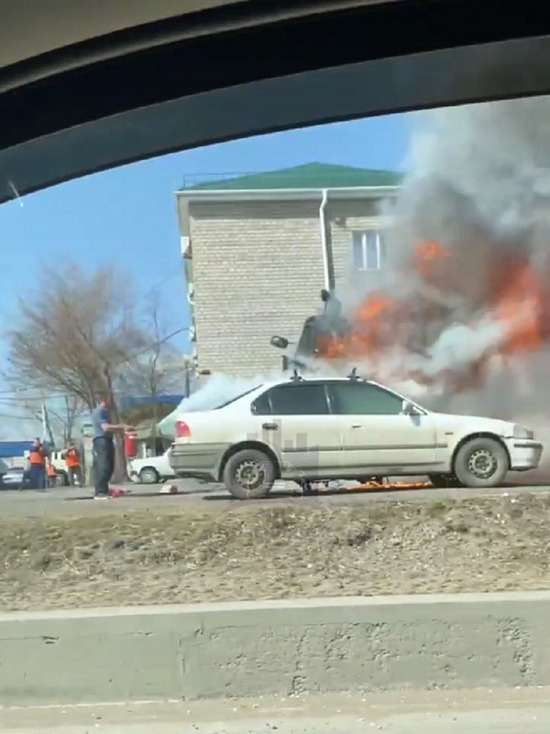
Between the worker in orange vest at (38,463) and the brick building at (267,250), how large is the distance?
145cm

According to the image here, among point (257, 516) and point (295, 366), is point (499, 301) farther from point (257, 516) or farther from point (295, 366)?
point (257, 516)

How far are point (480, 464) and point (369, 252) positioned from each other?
193 centimetres

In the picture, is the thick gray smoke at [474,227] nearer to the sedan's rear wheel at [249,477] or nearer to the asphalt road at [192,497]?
the asphalt road at [192,497]

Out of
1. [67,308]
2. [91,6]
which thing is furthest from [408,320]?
[91,6]

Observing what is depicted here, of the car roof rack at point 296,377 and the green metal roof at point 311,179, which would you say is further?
the car roof rack at point 296,377

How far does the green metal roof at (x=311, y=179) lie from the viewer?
8.19 m

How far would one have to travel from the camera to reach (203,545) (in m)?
7.61

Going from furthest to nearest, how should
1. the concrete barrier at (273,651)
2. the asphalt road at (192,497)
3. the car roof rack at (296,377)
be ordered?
the car roof rack at (296,377)
the asphalt road at (192,497)
the concrete barrier at (273,651)

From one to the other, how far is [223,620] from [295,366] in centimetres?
287

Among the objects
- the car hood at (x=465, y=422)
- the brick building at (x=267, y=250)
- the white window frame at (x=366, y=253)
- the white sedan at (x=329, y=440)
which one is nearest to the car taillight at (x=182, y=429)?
the white sedan at (x=329, y=440)

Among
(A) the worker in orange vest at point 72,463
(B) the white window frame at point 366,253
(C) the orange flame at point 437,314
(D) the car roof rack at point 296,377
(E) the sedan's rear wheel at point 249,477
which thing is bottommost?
(E) the sedan's rear wheel at point 249,477

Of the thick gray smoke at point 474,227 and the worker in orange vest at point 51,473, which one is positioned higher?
the thick gray smoke at point 474,227

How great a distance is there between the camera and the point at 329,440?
8.35m

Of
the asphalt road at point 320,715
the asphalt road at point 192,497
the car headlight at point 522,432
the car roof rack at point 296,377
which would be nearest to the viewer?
the asphalt road at point 320,715
